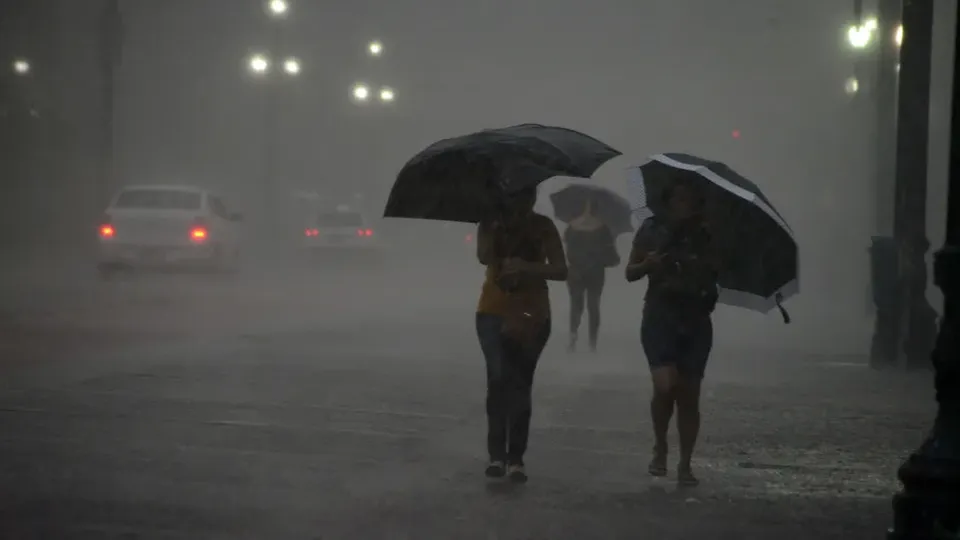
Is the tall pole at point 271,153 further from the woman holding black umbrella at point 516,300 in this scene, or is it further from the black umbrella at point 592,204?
the woman holding black umbrella at point 516,300

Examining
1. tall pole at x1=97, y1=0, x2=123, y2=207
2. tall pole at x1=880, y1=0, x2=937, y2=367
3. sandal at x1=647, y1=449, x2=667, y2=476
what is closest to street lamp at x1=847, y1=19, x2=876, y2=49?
tall pole at x1=880, y1=0, x2=937, y2=367

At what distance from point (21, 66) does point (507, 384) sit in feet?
103

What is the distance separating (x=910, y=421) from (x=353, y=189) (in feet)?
177

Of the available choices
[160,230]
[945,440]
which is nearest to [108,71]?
[160,230]

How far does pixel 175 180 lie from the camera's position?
44.8m

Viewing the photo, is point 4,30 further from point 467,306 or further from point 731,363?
point 731,363

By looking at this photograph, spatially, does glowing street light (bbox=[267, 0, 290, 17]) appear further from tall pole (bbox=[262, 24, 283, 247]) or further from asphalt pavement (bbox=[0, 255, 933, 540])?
asphalt pavement (bbox=[0, 255, 933, 540])

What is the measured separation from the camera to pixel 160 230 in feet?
73.6

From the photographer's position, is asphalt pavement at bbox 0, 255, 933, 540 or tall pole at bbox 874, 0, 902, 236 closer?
asphalt pavement at bbox 0, 255, 933, 540

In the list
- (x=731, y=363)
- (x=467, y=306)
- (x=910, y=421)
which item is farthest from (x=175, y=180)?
(x=910, y=421)

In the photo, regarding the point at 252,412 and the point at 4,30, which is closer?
the point at 252,412

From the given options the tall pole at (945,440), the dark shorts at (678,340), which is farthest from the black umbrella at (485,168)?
the tall pole at (945,440)

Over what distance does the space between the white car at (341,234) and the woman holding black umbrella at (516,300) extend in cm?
2378

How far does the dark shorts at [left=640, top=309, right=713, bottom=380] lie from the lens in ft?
21.5
